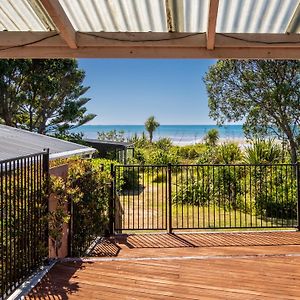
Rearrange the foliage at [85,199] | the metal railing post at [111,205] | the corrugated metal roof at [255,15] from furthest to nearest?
the metal railing post at [111,205] → the foliage at [85,199] → the corrugated metal roof at [255,15]

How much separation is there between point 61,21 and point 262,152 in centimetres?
834

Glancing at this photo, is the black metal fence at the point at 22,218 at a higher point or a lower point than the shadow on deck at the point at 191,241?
higher

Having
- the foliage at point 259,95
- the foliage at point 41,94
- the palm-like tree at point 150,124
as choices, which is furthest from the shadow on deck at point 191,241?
the palm-like tree at point 150,124

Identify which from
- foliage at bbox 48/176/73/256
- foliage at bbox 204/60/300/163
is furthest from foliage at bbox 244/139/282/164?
foliage at bbox 48/176/73/256

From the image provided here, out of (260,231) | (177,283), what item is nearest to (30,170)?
(177,283)

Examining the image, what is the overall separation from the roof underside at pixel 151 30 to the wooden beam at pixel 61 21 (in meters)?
0.01

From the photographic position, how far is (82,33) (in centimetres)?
360

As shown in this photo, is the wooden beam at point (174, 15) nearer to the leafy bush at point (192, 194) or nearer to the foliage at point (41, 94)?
the leafy bush at point (192, 194)

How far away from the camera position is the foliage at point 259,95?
424 inches

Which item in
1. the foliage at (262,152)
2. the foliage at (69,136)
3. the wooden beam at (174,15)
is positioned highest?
the foliage at (69,136)

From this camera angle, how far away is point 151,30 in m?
3.63

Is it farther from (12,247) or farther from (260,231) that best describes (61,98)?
(12,247)

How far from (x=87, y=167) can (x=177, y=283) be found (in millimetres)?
2425

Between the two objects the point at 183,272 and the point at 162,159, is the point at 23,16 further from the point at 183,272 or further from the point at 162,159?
the point at 162,159
